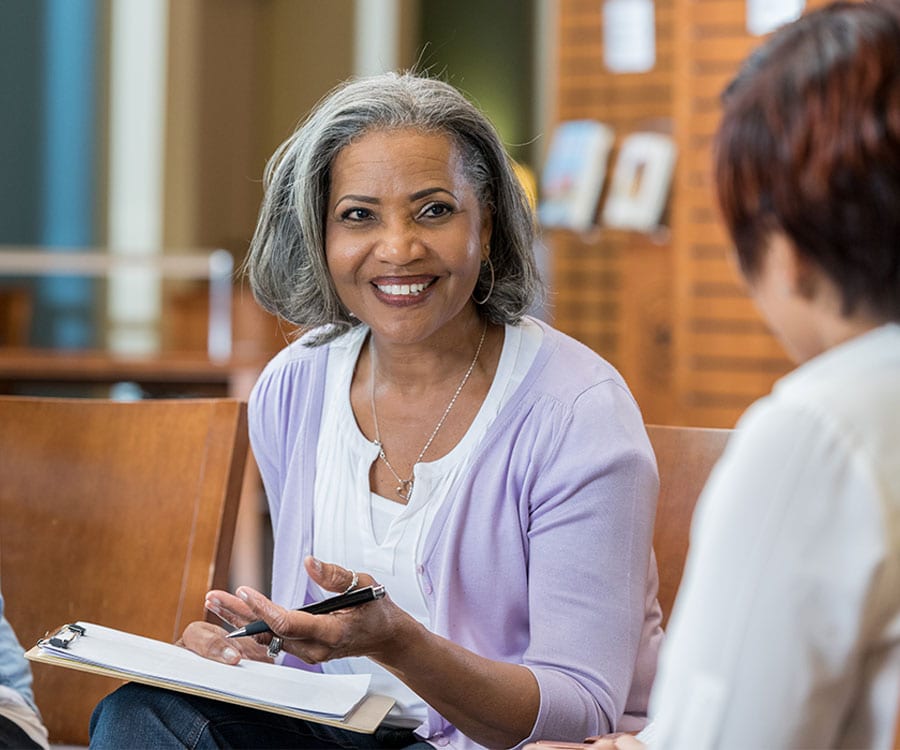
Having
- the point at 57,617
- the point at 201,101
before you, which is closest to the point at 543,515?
the point at 57,617

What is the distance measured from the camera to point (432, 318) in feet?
5.35

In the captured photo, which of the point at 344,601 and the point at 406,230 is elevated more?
the point at 406,230

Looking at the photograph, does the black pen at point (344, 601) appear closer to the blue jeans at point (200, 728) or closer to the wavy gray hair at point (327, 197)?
the blue jeans at point (200, 728)

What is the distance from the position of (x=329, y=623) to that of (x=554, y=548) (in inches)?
13.3

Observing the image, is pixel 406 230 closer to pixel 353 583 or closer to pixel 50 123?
pixel 353 583

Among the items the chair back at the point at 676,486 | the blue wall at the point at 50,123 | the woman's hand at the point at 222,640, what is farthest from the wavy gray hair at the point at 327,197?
the blue wall at the point at 50,123

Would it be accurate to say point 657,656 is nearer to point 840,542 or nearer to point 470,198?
point 470,198

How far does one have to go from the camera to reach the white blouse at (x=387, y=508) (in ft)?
5.14

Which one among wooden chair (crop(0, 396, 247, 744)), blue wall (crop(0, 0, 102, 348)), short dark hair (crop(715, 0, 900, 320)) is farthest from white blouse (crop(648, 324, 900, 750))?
blue wall (crop(0, 0, 102, 348))

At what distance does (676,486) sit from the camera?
1.68 metres

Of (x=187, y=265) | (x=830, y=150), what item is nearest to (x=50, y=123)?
(x=187, y=265)

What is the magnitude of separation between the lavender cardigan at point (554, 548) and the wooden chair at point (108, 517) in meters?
0.13

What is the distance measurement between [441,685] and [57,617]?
72 cm

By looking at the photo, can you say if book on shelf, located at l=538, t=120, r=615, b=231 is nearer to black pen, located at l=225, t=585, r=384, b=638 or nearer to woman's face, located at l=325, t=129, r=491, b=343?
woman's face, located at l=325, t=129, r=491, b=343
